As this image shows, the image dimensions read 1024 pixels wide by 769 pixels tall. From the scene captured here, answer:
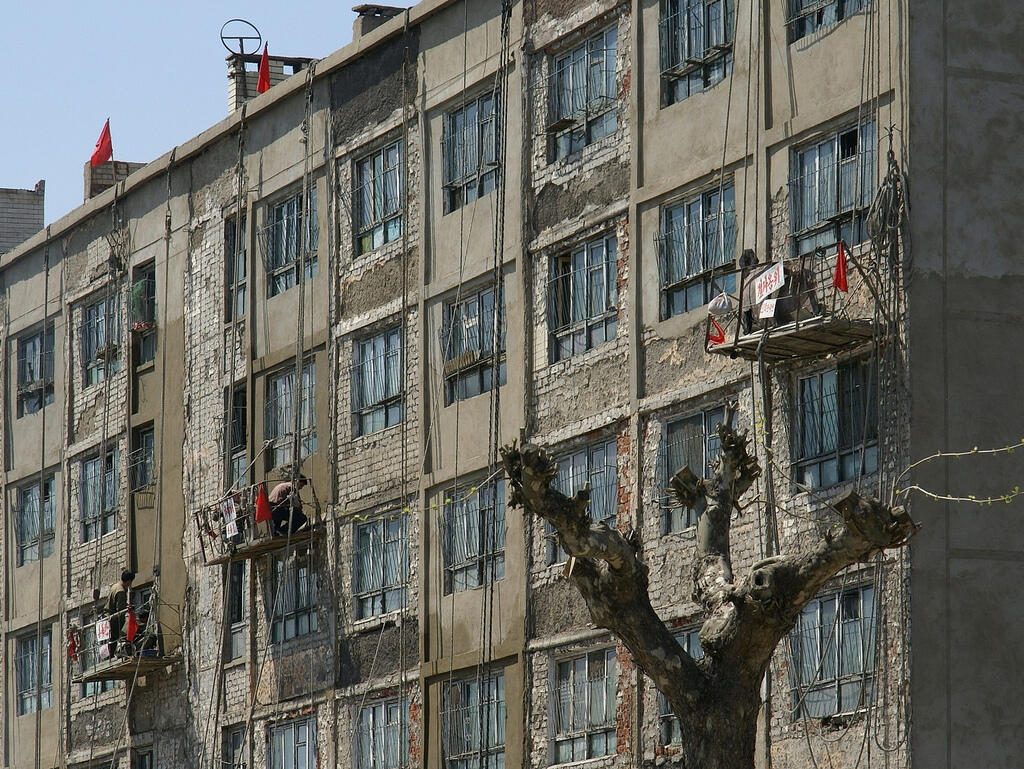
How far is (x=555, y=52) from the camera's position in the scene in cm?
3161

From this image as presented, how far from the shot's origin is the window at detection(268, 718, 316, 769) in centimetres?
3472

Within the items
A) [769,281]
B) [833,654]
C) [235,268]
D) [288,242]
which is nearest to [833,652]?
[833,654]

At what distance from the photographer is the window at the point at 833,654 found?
25.3 metres

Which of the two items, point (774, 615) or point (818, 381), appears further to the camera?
point (818, 381)

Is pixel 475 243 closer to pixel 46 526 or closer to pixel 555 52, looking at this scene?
pixel 555 52

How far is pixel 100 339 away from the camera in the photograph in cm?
4191

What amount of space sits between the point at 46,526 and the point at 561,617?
15622 millimetres

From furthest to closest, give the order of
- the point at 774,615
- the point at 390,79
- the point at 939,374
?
1. the point at 390,79
2. the point at 939,374
3. the point at 774,615

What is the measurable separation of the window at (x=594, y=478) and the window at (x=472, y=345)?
1.99 metres

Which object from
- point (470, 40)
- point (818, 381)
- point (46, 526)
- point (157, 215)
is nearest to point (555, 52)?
point (470, 40)

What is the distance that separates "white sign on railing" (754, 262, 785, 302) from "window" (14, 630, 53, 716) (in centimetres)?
2013

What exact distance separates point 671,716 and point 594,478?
11.3 feet

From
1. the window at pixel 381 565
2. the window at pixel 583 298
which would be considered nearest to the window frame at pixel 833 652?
the window at pixel 583 298

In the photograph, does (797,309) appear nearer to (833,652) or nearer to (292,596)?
(833,652)
